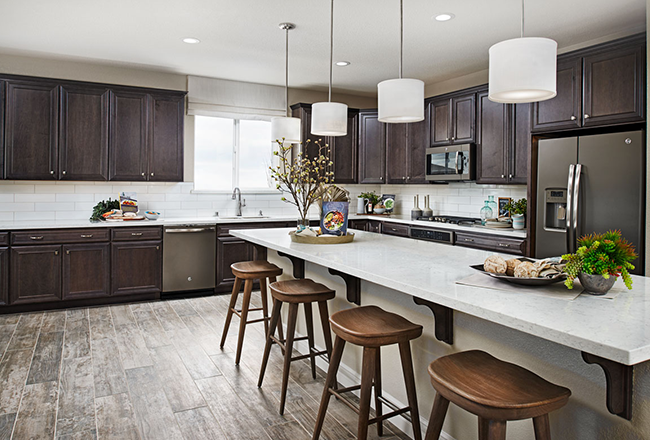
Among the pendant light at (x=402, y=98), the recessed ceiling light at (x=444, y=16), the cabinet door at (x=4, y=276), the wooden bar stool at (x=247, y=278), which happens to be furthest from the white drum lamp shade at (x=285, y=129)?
the cabinet door at (x=4, y=276)

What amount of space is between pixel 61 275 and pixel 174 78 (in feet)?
8.75

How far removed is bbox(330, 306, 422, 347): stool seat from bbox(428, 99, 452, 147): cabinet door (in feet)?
12.2

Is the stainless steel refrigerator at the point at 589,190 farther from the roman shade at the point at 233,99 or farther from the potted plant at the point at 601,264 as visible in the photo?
the roman shade at the point at 233,99

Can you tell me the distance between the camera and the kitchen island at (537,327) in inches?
51.9

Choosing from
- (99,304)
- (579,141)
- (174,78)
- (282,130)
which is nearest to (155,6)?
(282,130)

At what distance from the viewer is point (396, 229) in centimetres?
593

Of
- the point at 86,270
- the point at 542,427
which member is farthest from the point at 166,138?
the point at 542,427

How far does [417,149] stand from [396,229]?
3.52 feet

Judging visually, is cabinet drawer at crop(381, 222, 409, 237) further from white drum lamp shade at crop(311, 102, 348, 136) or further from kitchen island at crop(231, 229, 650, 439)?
kitchen island at crop(231, 229, 650, 439)

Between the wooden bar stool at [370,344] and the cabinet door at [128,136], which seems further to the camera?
the cabinet door at [128,136]

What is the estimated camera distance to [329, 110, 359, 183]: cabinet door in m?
6.48

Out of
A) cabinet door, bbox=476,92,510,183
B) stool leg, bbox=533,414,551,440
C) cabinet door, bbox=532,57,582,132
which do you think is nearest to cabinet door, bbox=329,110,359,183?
cabinet door, bbox=476,92,510,183

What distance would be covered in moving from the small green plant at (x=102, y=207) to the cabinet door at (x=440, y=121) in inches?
154

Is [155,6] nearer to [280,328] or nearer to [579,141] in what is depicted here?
[280,328]
